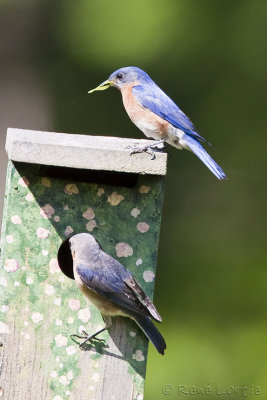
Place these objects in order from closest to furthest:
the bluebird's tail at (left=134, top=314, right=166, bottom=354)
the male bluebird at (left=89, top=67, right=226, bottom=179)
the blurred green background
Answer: the bluebird's tail at (left=134, top=314, right=166, bottom=354) < the male bluebird at (left=89, top=67, right=226, bottom=179) < the blurred green background

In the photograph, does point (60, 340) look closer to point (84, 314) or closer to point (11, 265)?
point (84, 314)

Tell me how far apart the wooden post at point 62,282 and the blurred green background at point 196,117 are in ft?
8.03

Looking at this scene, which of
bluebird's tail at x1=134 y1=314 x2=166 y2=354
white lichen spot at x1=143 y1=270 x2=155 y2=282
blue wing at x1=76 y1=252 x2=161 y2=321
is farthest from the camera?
white lichen spot at x1=143 y1=270 x2=155 y2=282

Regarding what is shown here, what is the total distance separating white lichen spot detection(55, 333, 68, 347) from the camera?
140 inches

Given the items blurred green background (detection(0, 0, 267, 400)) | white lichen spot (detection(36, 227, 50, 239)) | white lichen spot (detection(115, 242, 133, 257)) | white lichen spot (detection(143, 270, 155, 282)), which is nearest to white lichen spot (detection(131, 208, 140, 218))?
white lichen spot (detection(115, 242, 133, 257))

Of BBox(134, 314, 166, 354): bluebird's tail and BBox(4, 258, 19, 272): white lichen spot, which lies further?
BBox(4, 258, 19, 272): white lichen spot

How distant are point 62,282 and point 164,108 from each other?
136 centimetres

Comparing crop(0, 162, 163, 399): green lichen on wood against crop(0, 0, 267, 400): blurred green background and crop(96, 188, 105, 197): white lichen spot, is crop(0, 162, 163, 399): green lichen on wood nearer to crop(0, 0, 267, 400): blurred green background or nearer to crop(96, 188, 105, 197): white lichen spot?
crop(96, 188, 105, 197): white lichen spot

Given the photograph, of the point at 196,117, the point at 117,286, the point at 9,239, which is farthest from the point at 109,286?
the point at 196,117

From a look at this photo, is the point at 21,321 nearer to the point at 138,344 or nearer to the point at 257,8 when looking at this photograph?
the point at 138,344

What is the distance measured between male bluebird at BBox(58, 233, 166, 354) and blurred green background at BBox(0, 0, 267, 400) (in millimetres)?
2583

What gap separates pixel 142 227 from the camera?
3.56 metres

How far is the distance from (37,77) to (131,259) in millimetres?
4359

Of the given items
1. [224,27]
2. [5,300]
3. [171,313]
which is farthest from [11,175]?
[224,27]
